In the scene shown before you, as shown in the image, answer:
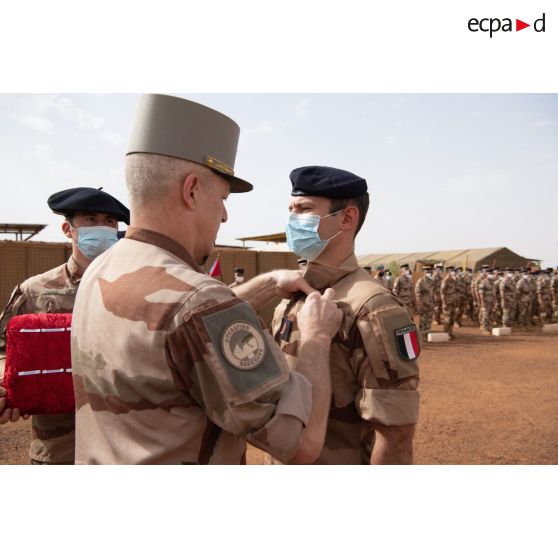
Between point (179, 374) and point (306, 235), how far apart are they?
1394 mm

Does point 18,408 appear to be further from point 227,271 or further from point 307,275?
point 227,271

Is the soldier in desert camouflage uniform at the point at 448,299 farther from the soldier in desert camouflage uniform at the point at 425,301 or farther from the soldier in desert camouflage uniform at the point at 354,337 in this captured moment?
the soldier in desert camouflage uniform at the point at 354,337

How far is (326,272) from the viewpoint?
2410mm

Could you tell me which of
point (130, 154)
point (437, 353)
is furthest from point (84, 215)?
point (437, 353)

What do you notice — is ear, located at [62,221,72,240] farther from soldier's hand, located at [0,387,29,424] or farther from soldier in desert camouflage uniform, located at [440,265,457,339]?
soldier in desert camouflage uniform, located at [440,265,457,339]

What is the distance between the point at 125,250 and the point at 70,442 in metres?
2.11

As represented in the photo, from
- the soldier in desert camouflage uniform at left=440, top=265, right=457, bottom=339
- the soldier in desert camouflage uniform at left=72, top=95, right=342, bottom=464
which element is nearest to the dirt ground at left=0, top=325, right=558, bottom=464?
the soldier in desert camouflage uniform at left=440, top=265, right=457, bottom=339

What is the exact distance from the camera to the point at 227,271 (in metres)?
14.7

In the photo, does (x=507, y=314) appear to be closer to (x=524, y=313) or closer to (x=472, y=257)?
(x=524, y=313)

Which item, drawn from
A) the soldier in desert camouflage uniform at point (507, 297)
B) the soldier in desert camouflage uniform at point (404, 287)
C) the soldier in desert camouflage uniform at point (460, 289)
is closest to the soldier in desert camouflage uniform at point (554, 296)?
the soldier in desert camouflage uniform at point (507, 297)

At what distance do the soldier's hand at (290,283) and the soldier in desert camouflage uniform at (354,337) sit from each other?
0.13 m

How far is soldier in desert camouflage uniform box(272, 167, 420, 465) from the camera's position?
191 centimetres

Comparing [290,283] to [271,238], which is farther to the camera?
[271,238]

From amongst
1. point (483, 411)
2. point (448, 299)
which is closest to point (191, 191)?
point (483, 411)
